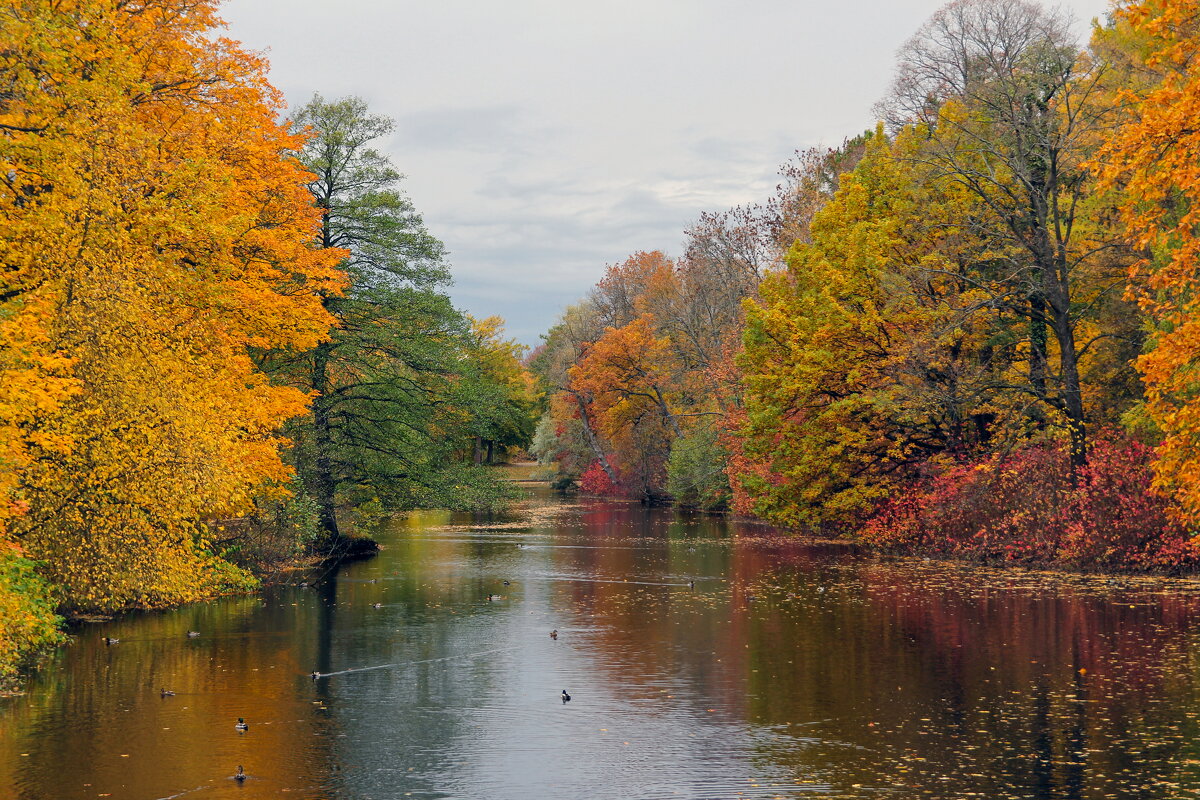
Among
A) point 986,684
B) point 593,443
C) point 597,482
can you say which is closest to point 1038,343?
point 986,684

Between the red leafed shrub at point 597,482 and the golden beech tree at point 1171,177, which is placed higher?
the golden beech tree at point 1171,177

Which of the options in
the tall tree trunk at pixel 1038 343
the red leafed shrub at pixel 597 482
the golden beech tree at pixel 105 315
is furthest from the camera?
the red leafed shrub at pixel 597 482

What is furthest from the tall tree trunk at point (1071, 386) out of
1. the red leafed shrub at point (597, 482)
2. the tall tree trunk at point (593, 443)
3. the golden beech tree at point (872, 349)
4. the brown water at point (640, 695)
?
the tall tree trunk at point (593, 443)

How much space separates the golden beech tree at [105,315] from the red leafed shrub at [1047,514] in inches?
889

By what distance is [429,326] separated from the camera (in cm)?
4462

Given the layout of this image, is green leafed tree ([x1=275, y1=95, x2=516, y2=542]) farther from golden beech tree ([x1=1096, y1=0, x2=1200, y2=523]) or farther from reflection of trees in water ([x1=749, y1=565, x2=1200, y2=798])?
golden beech tree ([x1=1096, y1=0, x2=1200, y2=523])

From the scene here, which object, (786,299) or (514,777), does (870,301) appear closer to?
(786,299)

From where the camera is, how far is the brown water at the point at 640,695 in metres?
13.8

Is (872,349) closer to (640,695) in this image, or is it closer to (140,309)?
(640,695)

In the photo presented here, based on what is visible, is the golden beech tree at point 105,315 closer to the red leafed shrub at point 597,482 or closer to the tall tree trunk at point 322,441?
the tall tree trunk at point 322,441

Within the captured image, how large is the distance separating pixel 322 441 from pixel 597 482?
5050 centimetres

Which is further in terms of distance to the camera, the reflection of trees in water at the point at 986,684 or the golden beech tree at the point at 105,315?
the golden beech tree at the point at 105,315

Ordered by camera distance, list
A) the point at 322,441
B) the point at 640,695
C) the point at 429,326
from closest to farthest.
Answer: the point at 640,695
the point at 322,441
the point at 429,326

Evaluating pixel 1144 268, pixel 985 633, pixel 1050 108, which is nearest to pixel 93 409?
pixel 985 633
